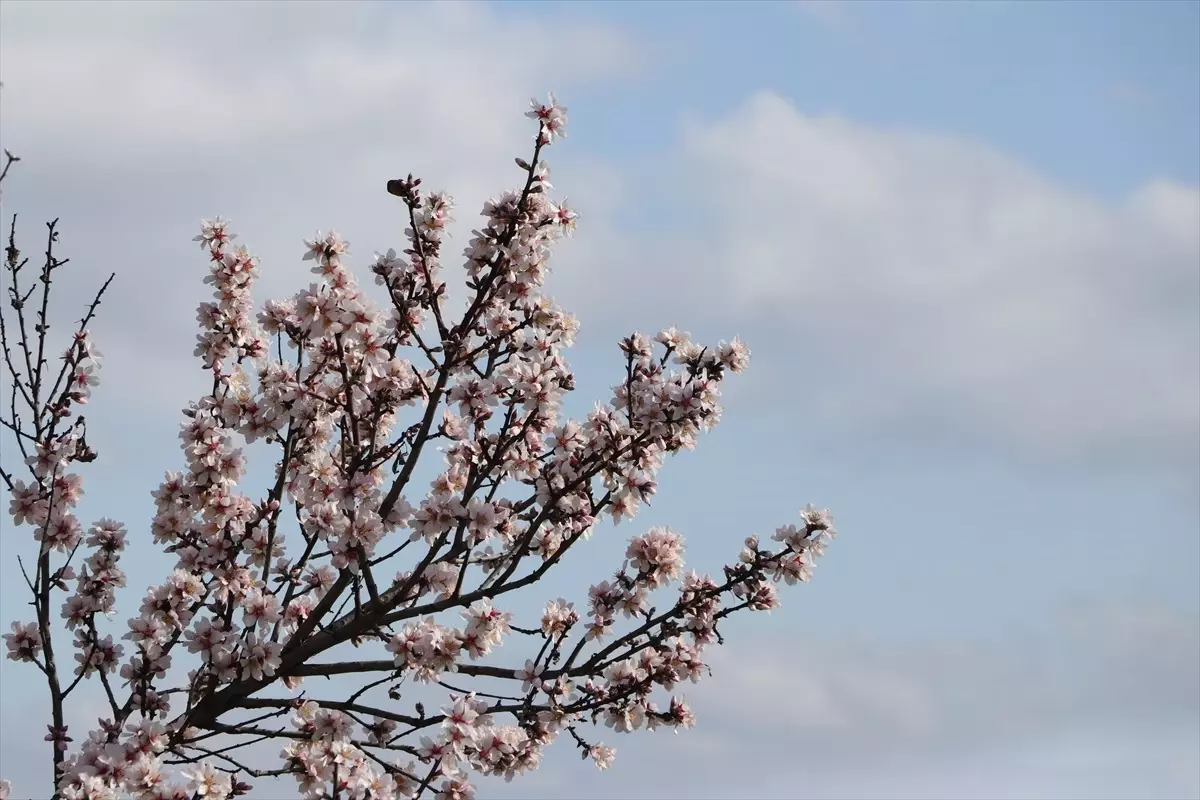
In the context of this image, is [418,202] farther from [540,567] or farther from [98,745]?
[98,745]

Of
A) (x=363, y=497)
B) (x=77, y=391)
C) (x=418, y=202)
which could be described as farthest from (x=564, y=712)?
(x=77, y=391)

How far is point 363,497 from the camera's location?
404 inches

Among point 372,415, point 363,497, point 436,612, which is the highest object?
point 372,415

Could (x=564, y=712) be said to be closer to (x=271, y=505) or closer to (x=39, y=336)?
(x=271, y=505)

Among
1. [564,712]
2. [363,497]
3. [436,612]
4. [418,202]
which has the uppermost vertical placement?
[418,202]

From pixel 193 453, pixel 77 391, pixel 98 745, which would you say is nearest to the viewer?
pixel 98 745

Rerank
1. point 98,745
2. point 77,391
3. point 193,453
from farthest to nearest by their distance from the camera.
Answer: point 77,391 < point 193,453 < point 98,745

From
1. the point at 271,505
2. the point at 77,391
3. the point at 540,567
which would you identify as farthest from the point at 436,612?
the point at 77,391

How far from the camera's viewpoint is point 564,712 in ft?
33.5

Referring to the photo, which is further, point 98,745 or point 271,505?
point 271,505

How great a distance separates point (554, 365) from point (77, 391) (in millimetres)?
3790

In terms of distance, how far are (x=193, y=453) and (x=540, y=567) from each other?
8.71 ft

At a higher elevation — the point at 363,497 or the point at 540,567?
the point at 363,497

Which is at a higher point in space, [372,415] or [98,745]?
[372,415]
